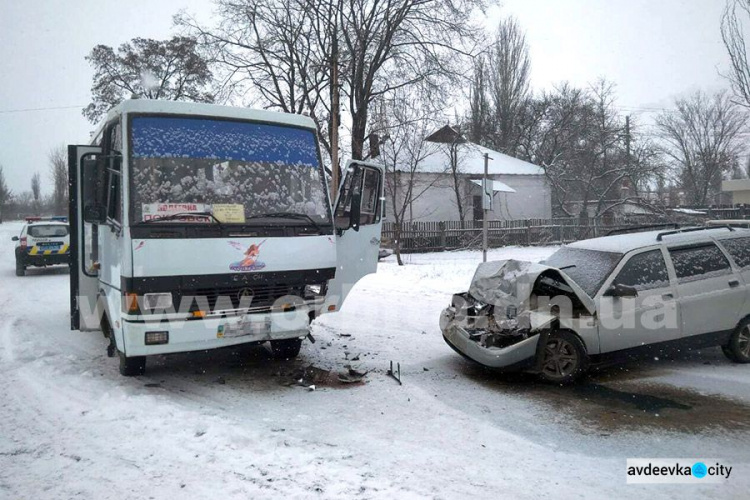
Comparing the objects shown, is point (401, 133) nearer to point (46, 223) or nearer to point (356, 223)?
point (46, 223)

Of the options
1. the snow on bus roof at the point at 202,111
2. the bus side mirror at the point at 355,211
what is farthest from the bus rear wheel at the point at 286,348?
the snow on bus roof at the point at 202,111

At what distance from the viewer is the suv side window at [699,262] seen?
22.2 feet

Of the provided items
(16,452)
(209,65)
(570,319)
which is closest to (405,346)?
(570,319)

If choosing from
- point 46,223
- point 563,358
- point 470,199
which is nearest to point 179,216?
point 563,358

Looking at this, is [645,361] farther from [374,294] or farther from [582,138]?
[582,138]

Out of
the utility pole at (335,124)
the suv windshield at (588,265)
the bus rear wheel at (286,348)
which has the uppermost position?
the utility pole at (335,124)

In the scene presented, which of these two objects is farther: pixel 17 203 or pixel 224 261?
pixel 17 203

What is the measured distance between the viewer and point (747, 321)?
693cm

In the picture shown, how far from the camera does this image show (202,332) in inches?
221

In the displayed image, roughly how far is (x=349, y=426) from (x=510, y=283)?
291 centimetres

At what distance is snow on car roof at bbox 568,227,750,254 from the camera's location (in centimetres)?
685

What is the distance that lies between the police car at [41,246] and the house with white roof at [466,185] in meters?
16.3

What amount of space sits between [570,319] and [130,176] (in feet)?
16.2

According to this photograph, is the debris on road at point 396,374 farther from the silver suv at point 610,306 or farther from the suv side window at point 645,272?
the suv side window at point 645,272
